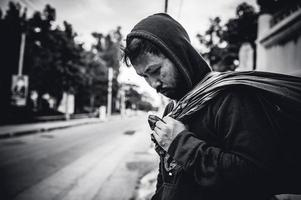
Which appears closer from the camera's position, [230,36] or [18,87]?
[18,87]

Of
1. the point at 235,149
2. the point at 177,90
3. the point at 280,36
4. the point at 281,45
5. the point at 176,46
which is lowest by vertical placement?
the point at 235,149

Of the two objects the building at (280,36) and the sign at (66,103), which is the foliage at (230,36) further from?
the sign at (66,103)

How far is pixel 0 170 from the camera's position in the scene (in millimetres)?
6184

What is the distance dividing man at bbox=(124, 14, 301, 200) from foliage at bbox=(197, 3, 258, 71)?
15482 millimetres

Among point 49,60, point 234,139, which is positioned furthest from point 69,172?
point 49,60

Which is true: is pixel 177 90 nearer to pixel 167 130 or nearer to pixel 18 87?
pixel 167 130

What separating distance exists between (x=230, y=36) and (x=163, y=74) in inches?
1025

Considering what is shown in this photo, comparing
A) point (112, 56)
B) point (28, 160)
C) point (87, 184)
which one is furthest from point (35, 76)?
point (112, 56)

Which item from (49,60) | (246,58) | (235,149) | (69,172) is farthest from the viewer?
(49,60)

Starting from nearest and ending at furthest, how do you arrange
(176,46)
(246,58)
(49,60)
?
(176,46)
(246,58)
(49,60)

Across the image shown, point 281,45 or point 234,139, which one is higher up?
point 281,45

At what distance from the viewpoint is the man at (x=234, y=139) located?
0.93 metres

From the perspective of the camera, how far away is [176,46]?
4.41 feet

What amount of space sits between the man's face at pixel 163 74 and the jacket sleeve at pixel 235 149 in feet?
1.19
